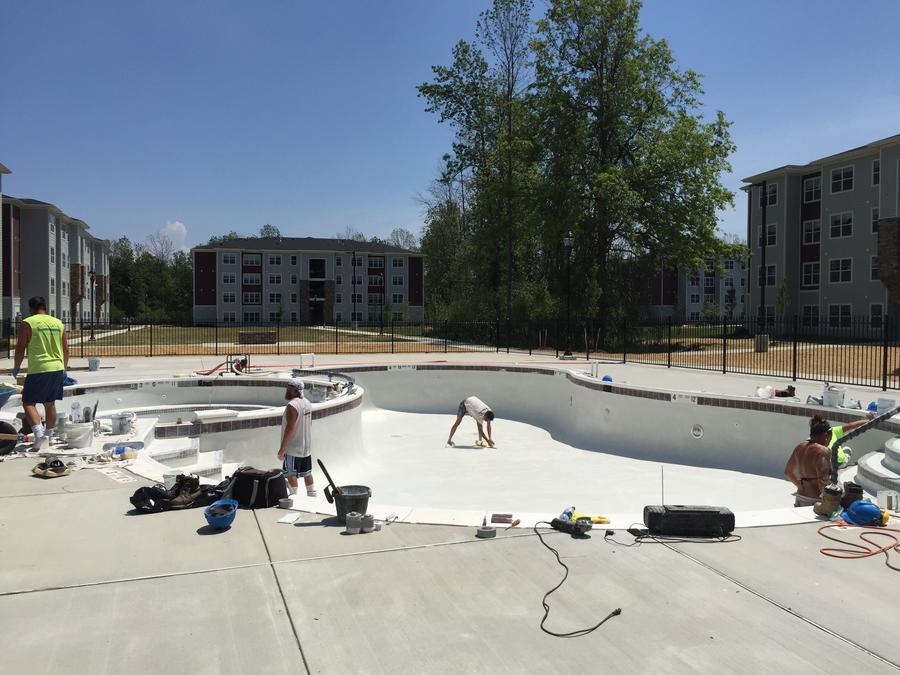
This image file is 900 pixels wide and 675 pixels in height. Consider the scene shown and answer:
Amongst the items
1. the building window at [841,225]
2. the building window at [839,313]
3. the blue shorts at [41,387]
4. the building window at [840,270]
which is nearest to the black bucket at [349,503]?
the blue shorts at [41,387]

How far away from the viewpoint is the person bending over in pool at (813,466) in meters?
8.09

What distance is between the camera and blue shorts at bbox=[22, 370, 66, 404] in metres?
9.12

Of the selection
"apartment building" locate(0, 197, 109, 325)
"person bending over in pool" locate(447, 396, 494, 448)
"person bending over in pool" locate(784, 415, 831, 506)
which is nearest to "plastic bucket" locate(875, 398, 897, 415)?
"person bending over in pool" locate(784, 415, 831, 506)

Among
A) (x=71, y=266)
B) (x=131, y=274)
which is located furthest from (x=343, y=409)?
(x=131, y=274)

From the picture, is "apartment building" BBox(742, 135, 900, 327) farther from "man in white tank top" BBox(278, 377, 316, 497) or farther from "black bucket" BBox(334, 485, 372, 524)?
"black bucket" BBox(334, 485, 372, 524)

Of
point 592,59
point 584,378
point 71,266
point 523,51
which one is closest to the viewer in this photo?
point 584,378

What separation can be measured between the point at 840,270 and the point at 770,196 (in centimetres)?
829

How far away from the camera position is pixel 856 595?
4824 millimetres

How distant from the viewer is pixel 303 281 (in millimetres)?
86750

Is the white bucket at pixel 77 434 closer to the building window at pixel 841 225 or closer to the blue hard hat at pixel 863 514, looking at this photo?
the blue hard hat at pixel 863 514

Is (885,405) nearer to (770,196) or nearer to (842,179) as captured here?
(842,179)

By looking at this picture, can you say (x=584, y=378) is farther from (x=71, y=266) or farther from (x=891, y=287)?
(x=71, y=266)

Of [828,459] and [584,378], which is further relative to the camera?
[584,378]

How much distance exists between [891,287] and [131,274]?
322 feet
